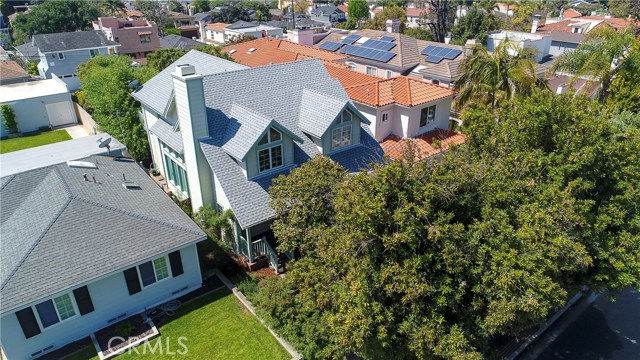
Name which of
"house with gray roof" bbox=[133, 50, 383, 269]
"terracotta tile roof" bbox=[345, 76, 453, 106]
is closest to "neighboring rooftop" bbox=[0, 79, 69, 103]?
"house with gray roof" bbox=[133, 50, 383, 269]

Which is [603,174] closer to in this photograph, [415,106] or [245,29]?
[415,106]

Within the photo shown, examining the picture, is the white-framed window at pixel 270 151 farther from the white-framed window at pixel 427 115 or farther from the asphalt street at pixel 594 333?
the asphalt street at pixel 594 333

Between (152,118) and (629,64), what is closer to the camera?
(152,118)

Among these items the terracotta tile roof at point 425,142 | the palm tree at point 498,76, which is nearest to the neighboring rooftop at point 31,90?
the terracotta tile roof at point 425,142

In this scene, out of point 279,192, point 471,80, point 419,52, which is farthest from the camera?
point 419,52

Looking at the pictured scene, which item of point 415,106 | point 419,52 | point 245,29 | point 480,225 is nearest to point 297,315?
point 480,225
